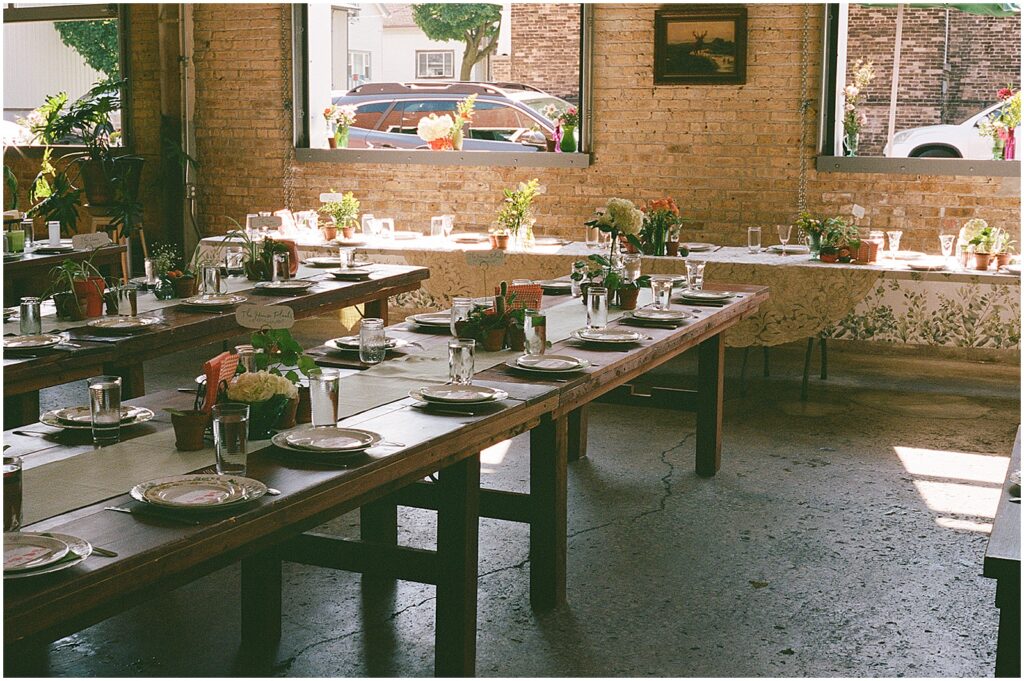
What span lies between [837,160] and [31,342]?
5.36 m

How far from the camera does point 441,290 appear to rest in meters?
7.12

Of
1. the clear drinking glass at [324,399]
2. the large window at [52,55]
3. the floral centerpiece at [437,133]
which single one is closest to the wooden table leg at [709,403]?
the clear drinking glass at [324,399]

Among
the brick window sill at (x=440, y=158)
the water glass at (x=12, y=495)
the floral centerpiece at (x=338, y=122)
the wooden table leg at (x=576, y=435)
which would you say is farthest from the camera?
the floral centerpiece at (x=338, y=122)

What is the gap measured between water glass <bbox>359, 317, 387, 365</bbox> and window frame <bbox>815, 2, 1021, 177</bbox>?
16.0 feet

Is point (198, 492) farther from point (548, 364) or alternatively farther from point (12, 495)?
point (548, 364)

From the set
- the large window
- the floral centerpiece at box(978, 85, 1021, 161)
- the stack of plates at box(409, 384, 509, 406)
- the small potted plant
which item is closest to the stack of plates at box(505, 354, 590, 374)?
the stack of plates at box(409, 384, 509, 406)

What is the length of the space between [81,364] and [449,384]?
57.3 inches

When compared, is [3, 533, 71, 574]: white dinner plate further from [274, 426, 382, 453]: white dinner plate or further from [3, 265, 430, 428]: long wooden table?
[3, 265, 430, 428]: long wooden table

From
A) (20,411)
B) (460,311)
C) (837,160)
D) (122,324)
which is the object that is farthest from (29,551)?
(837,160)

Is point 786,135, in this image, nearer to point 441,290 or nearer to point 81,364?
point 441,290

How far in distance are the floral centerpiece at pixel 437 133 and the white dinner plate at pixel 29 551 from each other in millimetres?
6824

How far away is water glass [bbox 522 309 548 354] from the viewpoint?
3467 millimetres

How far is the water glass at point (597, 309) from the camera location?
3922mm

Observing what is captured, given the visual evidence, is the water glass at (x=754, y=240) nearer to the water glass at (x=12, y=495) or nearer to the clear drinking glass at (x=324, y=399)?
the clear drinking glass at (x=324, y=399)
